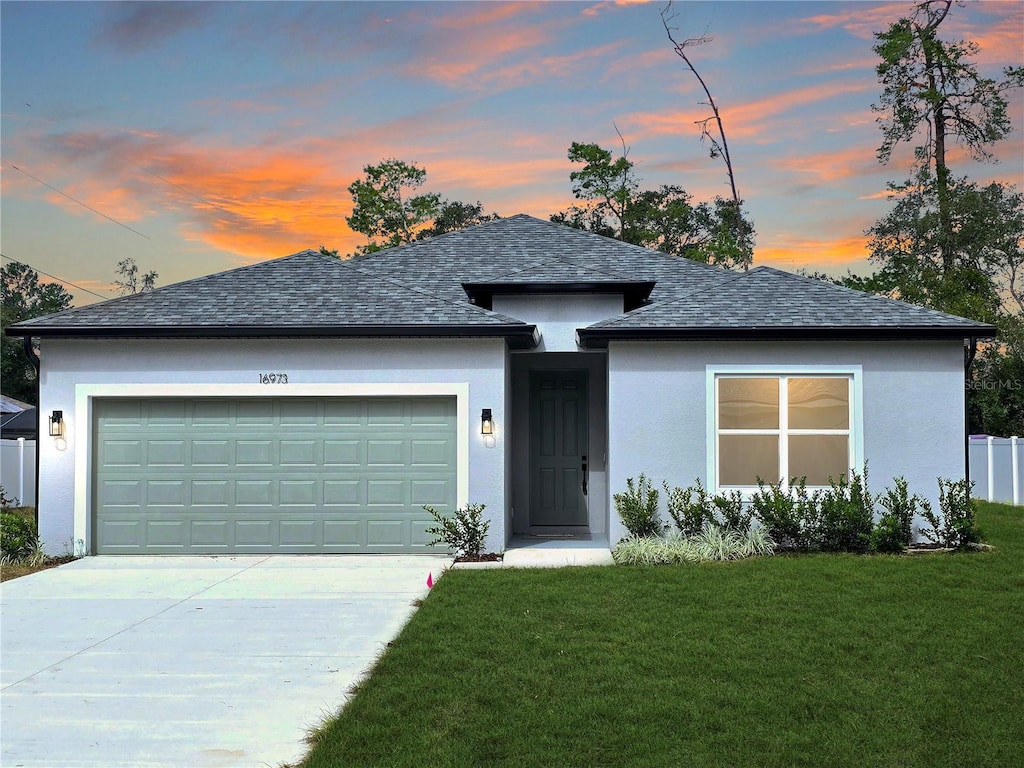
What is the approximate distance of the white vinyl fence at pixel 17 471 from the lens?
1884 cm

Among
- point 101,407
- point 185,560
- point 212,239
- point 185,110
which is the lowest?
point 185,560

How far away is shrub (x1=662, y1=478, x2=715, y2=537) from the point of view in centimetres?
1093

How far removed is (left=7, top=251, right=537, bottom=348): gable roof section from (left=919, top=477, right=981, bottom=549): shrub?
18.9ft

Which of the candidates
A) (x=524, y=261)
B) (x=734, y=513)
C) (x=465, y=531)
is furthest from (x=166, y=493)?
(x=734, y=513)

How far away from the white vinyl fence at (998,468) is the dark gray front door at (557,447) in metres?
10.1

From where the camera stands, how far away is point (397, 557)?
36.6 ft

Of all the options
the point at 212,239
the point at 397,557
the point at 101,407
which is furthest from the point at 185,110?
the point at 397,557

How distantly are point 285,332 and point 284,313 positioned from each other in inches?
19.0

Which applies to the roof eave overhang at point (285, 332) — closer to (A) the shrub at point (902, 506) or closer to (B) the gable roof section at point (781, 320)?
(B) the gable roof section at point (781, 320)

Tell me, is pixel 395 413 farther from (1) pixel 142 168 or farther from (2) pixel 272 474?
(1) pixel 142 168

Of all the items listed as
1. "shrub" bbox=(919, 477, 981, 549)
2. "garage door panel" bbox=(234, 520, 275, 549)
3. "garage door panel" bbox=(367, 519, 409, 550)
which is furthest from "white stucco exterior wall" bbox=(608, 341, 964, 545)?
"garage door panel" bbox=(234, 520, 275, 549)

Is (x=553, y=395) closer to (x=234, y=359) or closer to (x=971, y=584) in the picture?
(x=234, y=359)

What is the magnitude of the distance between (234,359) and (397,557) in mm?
3446

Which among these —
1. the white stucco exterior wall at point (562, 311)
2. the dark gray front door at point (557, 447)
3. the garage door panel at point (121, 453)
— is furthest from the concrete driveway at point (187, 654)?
the white stucco exterior wall at point (562, 311)
